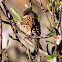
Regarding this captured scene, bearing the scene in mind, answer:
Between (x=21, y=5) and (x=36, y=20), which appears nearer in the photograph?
(x=36, y=20)

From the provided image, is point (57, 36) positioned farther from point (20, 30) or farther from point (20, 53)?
point (20, 53)

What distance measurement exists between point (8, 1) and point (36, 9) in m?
0.22

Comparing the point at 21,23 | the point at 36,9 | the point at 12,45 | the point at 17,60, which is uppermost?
the point at 36,9

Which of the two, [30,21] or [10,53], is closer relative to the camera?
[30,21]

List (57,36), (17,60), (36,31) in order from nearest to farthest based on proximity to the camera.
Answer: (57,36), (36,31), (17,60)

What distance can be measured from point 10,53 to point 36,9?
14.1 inches

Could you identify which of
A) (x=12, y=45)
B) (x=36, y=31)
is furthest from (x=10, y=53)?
(x=36, y=31)

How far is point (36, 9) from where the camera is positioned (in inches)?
37.9

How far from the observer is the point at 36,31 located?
51 centimetres

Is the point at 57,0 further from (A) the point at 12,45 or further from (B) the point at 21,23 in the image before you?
(A) the point at 12,45

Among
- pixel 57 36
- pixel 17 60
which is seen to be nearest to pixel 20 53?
pixel 17 60

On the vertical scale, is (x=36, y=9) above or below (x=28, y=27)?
above

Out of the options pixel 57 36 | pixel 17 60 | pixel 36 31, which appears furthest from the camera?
pixel 17 60

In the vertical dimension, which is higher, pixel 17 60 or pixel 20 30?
pixel 20 30
